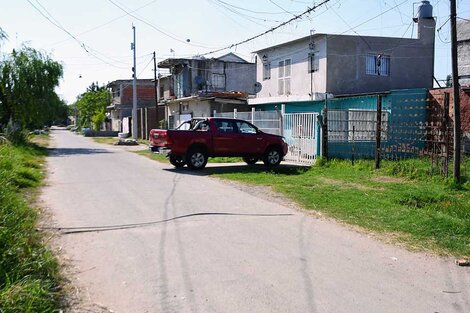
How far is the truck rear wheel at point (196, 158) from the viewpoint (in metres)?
16.4

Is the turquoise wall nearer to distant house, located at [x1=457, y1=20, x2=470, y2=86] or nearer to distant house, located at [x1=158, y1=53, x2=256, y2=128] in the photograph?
distant house, located at [x1=457, y1=20, x2=470, y2=86]

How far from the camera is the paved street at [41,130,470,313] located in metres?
4.60

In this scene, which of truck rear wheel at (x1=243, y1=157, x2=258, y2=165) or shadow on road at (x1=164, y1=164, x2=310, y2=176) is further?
truck rear wheel at (x1=243, y1=157, x2=258, y2=165)

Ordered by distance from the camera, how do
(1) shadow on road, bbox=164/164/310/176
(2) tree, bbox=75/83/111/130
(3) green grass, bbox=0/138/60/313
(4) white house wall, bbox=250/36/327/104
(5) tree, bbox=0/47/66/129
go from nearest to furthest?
(3) green grass, bbox=0/138/60/313 → (1) shadow on road, bbox=164/164/310/176 → (4) white house wall, bbox=250/36/327/104 → (5) tree, bbox=0/47/66/129 → (2) tree, bbox=75/83/111/130

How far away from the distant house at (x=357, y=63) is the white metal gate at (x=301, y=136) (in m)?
3.78

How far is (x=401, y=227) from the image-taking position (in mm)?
7684

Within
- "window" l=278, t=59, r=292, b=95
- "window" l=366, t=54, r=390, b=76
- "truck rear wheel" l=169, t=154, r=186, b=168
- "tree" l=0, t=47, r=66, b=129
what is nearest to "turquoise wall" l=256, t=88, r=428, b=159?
"window" l=366, t=54, r=390, b=76

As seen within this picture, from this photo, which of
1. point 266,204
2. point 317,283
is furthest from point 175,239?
point 266,204

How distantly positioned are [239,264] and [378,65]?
21.1 metres

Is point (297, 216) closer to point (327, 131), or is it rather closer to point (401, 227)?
point (401, 227)

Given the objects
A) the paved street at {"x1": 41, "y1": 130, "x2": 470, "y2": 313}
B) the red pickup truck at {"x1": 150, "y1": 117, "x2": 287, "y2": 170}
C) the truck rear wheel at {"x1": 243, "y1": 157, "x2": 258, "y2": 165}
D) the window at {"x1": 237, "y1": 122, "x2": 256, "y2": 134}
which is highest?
the window at {"x1": 237, "y1": 122, "x2": 256, "y2": 134}

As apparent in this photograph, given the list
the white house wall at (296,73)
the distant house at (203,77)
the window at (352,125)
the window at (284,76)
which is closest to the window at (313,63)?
the white house wall at (296,73)

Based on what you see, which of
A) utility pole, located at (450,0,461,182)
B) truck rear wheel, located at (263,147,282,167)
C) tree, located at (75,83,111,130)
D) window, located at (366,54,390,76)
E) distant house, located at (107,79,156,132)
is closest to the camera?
utility pole, located at (450,0,461,182)

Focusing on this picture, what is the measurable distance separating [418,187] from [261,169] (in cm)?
625
